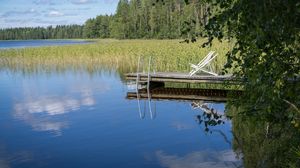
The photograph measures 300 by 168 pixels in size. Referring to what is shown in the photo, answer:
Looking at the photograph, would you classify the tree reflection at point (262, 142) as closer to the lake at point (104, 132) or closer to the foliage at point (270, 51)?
the lake at point (104, 132)

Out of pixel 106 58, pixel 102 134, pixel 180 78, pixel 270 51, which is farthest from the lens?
pixel 106 58

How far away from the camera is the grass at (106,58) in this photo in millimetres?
29798

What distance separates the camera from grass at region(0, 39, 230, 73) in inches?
1173

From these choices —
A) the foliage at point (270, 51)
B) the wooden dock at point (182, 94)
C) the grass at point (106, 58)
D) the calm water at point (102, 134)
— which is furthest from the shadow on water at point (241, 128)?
the grass at point (106, 58)

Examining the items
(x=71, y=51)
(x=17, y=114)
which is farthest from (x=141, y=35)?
(x=17, y=114)

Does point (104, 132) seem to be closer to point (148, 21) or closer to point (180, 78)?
point (180, 78)

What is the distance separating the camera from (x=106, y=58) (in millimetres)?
41281

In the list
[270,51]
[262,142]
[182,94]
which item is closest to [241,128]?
[262,142]

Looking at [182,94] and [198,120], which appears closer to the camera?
[198,120]

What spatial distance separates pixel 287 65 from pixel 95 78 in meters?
27.1

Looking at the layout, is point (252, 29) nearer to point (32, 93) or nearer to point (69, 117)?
point (69, 117)

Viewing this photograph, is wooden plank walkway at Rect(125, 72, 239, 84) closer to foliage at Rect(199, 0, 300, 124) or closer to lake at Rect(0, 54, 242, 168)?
lake at Rect(0, 54, 242, 168)

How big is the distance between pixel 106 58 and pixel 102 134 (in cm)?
2691

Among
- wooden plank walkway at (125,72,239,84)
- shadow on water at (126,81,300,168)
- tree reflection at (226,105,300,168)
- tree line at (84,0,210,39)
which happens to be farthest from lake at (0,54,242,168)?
tree line at (84,0,210,39)
